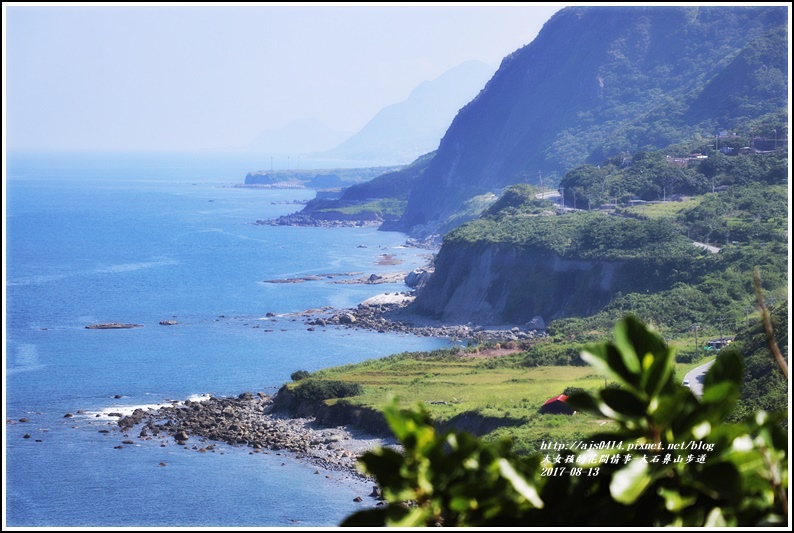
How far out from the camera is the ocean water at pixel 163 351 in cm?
2819

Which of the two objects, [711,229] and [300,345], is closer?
[300,345]

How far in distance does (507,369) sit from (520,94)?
8788 cm

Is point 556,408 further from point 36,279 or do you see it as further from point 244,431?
point 36,279

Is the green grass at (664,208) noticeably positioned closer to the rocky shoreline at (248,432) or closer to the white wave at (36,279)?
the rocky shoreline at (248,432)

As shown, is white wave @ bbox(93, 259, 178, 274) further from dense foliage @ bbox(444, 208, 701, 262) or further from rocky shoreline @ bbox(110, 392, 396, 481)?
rocky shoreline @ bbox(110, 392, 396, 481)

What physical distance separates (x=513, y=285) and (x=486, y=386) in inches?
896

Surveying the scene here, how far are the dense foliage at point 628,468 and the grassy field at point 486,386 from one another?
71.5ft

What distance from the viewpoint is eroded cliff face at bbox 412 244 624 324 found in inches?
2152

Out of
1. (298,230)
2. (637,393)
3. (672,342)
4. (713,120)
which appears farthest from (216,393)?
(298,230)

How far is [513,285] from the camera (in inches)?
2334

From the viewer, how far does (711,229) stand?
55281 mm

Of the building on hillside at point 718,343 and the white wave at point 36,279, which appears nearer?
the building on hillside at point 718,343

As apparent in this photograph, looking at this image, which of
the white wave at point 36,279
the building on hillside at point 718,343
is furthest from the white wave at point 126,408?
the white wave at point 36,279

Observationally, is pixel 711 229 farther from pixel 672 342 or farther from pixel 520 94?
pixel 520 94
